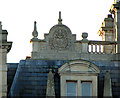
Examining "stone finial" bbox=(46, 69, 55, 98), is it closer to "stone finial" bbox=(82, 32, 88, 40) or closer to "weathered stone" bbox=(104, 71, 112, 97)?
"weathered stone" bbox=(104, 71, 112, 97)

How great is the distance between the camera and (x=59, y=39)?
35812mm

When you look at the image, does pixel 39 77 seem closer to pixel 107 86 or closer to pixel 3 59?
pixel 3 59

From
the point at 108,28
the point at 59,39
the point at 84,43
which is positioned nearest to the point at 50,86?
the point at 59,39

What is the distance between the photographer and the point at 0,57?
34094mm

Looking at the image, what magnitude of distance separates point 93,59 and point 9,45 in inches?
213

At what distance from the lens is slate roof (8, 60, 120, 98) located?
34.0m

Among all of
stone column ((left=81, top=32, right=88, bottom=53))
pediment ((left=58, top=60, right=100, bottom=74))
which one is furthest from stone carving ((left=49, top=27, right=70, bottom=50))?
pediment ((left=58, top=60, right=100, bottom=74))

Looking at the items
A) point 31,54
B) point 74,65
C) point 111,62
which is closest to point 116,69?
point 111,62

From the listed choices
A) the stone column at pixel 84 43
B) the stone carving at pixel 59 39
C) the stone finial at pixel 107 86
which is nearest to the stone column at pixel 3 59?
the stone carving at pixel 59 39

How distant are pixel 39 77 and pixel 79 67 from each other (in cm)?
238

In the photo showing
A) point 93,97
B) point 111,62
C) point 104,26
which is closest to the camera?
point 93,97

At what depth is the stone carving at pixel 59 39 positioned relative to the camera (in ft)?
117

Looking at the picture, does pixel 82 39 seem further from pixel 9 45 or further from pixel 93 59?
pixel 9 45

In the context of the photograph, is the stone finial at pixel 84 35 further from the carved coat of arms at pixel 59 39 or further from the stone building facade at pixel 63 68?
the carved coat of arms at pixel 59 39
